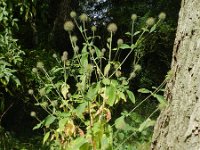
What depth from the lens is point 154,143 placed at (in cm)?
224

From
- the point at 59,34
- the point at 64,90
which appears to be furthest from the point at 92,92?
the point at 59,34

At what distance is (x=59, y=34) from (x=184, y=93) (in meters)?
5.96

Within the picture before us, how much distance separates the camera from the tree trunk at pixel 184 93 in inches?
69.2

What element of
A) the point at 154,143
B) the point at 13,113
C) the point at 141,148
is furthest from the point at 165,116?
the point at 13,113

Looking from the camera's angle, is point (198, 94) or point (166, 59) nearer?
point (198, 94)

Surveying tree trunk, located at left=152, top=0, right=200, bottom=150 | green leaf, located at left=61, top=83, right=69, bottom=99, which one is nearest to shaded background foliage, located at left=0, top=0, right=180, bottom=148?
green leaf, located at left=61, top=83, right=69, bottom=99

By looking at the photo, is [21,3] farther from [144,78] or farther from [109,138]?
[144,78]

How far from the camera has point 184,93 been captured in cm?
195

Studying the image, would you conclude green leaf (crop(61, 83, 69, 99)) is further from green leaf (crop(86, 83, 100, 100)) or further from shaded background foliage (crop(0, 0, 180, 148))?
shaded background foliage (crop(0, 0, 180, 148))

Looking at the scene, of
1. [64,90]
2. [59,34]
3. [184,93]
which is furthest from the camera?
[59,34]

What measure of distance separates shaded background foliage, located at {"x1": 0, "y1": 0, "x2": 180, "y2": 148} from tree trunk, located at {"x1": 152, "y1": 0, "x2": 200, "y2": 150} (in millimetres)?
3717

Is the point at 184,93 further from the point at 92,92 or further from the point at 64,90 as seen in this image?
the point at 64,90

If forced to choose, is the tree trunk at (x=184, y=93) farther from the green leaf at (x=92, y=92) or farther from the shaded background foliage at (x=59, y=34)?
the shaded background foliage at (x=59, y=34)

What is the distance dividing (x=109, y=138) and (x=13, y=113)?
493 cm
